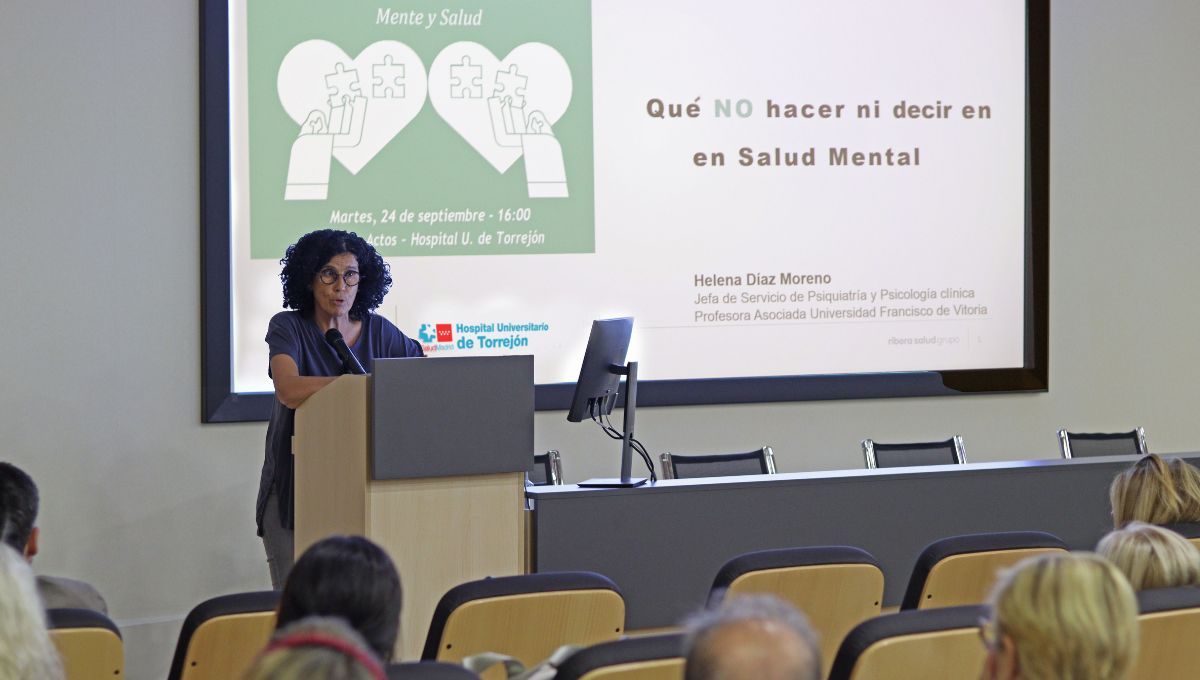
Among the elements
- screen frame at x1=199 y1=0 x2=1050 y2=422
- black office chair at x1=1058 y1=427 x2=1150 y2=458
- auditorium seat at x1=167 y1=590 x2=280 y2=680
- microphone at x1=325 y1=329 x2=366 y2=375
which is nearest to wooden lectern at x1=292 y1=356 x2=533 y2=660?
microphone at x1=325 y1=329 x2=366 y2=375

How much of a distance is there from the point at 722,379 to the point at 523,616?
3.83 metres

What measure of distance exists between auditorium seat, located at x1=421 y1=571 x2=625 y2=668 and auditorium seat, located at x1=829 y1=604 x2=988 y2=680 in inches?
21.7

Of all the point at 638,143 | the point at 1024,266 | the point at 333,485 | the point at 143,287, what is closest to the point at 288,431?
the point at 333,485

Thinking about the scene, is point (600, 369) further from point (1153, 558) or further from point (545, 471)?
point (1153, 558)

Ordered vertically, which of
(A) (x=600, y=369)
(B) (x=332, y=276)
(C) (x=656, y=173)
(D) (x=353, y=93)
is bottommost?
(A) (x=600, y=369)

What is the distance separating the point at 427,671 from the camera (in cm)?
168

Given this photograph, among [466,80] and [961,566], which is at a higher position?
[466,80]

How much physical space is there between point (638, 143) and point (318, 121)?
1486 mm

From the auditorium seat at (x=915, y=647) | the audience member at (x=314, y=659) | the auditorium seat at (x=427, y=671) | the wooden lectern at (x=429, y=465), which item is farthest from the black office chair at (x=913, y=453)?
the audience member at (x=314, y=659)

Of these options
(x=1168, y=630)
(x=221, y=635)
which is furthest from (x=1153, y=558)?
(x=221, y=635)

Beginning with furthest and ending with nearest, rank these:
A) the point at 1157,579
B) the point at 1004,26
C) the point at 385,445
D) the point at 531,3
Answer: the point at 1004,26 → the point at 531,3 → the point at 385,445 → the point at 1157,579

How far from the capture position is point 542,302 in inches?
230

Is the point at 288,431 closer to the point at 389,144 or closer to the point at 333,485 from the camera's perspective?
the point at 333,485

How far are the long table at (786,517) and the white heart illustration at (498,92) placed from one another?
2.30 meters
